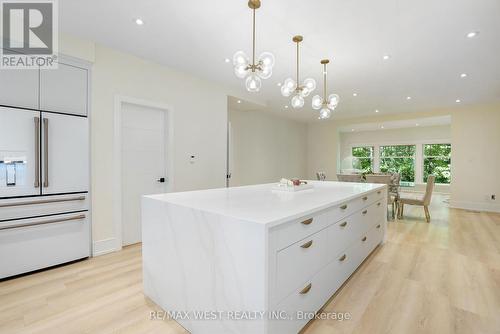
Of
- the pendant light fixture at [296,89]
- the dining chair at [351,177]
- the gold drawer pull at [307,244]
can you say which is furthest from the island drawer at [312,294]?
the dining chair at [351,177]

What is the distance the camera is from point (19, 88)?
2412mm

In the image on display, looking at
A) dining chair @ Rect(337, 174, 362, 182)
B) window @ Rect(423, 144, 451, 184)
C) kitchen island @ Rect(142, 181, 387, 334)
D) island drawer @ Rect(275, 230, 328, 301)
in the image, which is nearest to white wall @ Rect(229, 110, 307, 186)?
dining chair @ Rect(337, 174, 362, 182)

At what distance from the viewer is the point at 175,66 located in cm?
371

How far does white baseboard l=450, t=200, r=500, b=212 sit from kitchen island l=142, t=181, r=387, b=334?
19.8ft

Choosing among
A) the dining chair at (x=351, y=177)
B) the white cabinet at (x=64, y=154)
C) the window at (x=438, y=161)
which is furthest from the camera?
the window at (x=438, y=161)

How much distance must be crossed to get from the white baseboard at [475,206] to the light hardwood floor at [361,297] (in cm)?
352

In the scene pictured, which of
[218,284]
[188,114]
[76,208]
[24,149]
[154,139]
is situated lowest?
[218,284]

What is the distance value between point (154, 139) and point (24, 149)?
59.2 inches

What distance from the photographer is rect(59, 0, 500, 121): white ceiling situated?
2295mm

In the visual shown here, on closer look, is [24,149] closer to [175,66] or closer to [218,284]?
[175,66]

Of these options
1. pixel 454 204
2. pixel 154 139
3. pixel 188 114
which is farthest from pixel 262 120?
pixel 454 204

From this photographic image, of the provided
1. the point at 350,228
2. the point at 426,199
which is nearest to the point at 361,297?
the point at 350,228

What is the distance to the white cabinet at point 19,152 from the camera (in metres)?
2.28

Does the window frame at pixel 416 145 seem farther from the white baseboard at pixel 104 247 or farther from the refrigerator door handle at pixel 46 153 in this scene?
the refrigerator door handle at pixel 46 153
